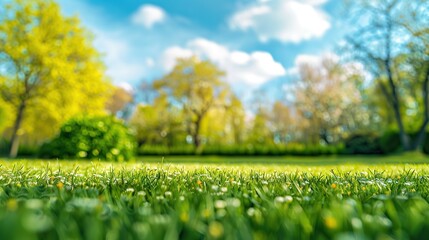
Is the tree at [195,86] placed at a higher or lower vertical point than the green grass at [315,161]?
higher

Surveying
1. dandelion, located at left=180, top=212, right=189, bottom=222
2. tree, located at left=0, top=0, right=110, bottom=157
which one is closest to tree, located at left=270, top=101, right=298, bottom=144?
tree, located at left=0, top=0, right=110, bottom=157

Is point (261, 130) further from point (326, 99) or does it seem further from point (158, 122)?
point (158, 122)

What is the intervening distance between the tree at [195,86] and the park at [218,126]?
0.11m

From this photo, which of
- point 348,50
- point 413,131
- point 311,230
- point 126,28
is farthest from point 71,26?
point 413,131

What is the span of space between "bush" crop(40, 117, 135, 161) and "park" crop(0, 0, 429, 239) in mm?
46

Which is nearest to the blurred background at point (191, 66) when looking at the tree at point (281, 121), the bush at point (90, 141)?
the bush at point (90, 141)

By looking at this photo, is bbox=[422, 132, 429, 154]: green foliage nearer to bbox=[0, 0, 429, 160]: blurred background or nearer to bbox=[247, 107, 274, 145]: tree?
bbox=[0, 0, 429, 160]: blurred background

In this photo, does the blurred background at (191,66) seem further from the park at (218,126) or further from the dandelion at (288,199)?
the dandelion at (288,199)

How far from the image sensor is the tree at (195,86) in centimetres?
2573

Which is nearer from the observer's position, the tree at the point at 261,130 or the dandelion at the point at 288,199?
the dandelion at the point at 288,199

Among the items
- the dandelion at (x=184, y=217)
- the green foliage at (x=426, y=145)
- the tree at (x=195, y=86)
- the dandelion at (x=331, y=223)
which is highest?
the tree at (x=195, y=86)

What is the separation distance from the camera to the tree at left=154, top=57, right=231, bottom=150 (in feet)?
84.4

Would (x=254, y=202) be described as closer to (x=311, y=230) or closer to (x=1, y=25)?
(x=311, y=230)

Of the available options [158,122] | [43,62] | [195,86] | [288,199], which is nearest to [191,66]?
[195,86]
